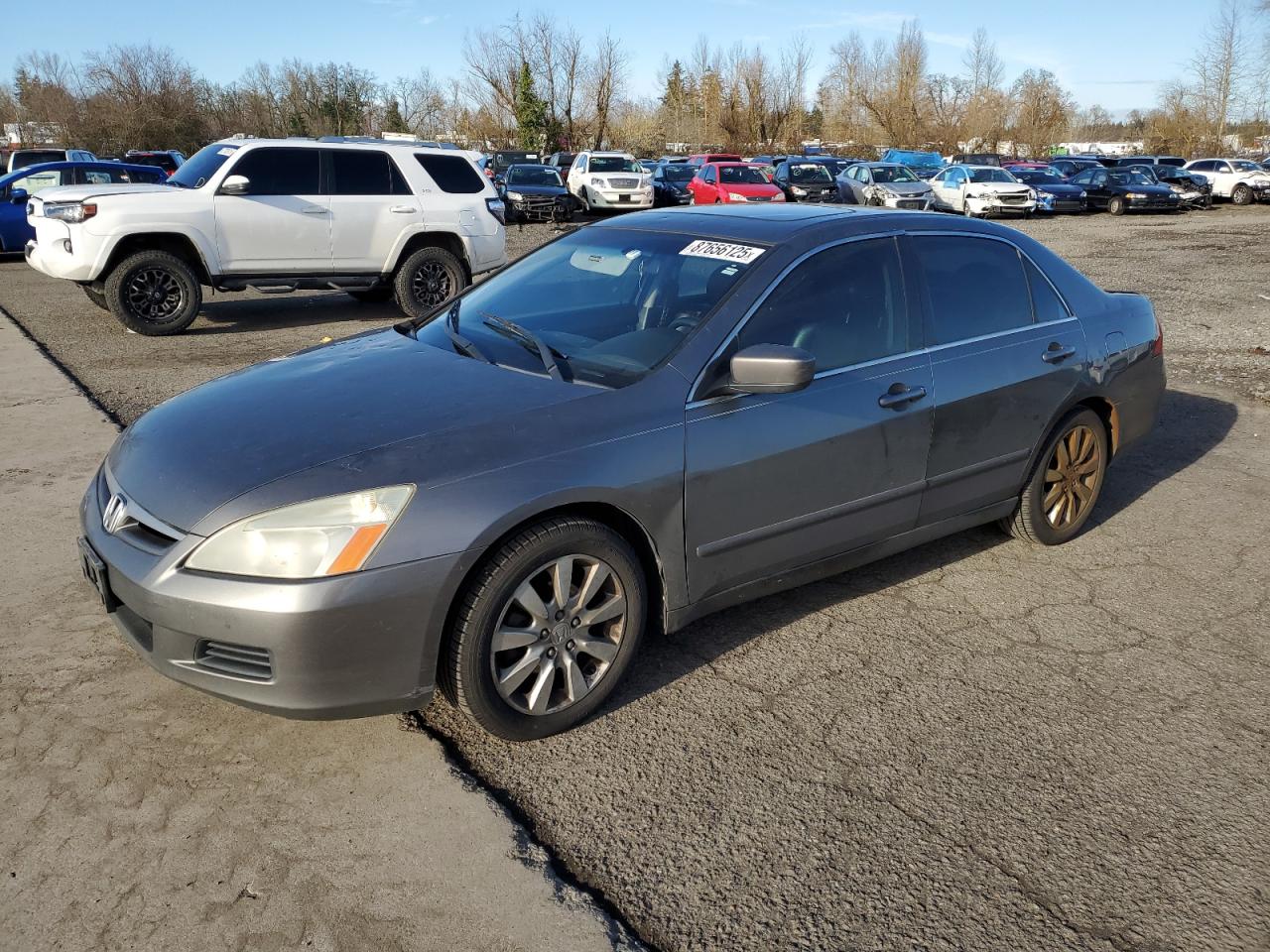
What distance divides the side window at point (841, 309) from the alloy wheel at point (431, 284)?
756 centimetres

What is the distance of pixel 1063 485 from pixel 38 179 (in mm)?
17074

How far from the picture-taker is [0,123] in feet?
198

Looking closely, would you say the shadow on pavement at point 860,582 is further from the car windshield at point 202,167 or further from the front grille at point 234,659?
the car windshield at point 202,167

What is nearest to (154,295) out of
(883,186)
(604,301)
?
(604,301)

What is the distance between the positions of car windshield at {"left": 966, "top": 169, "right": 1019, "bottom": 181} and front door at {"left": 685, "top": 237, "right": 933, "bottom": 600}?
86.9 ft

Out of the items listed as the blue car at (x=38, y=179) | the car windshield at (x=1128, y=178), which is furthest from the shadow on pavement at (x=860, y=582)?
the car windshield at (x=1128, y=178)

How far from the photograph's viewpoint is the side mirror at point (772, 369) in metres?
3.31

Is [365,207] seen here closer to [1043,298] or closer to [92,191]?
[92,191]

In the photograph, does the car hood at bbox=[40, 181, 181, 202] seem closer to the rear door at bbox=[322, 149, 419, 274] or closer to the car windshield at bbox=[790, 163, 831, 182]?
the rear door at bbox=[322, 149, 419, 274]

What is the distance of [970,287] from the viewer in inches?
172

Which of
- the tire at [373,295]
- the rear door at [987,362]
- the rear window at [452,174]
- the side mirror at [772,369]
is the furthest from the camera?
the tire at [373,295]

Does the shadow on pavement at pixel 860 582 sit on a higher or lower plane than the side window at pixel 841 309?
lower

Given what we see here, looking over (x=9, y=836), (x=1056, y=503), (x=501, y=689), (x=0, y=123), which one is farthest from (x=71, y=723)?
(x=0, y=123)

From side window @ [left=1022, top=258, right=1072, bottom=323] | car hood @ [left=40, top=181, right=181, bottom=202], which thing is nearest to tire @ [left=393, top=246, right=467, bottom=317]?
car hood @ [left=40, top=181, right=181, bottom=202]
